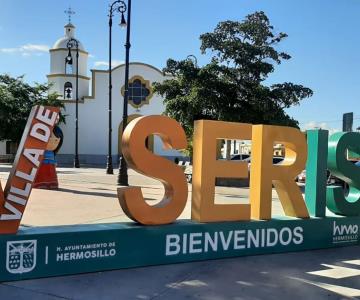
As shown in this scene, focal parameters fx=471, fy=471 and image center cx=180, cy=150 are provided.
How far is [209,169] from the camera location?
6699mm

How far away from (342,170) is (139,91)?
44.9 meters

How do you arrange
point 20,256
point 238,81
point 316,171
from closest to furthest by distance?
1. point 20,256
2. point 316,171
3. point 238,81

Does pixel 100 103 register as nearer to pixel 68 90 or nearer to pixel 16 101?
pixel 68 90

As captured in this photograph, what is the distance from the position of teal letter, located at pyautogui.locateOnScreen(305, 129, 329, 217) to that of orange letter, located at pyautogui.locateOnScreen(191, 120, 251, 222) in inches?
56.2

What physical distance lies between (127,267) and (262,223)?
2.23m

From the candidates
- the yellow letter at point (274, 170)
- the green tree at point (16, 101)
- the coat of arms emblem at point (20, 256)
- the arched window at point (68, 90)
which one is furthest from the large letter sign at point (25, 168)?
the arched window at point (68, 90)

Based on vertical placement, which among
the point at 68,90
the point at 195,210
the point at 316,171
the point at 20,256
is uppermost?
the point at 68,90

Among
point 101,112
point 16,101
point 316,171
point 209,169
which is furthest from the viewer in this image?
point 101,112

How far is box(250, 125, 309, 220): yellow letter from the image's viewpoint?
7.12m

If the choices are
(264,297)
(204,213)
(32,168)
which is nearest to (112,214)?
(204,213)

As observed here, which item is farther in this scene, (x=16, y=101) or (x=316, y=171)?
(x=16, y=101)

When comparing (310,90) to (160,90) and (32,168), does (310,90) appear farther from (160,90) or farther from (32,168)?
(32,168)

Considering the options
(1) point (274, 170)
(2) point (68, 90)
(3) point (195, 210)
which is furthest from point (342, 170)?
(2) point (68, 90)

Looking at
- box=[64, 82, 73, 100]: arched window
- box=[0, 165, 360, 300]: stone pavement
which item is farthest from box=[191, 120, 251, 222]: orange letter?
box=[64, 82, 73, 100]: arched window
